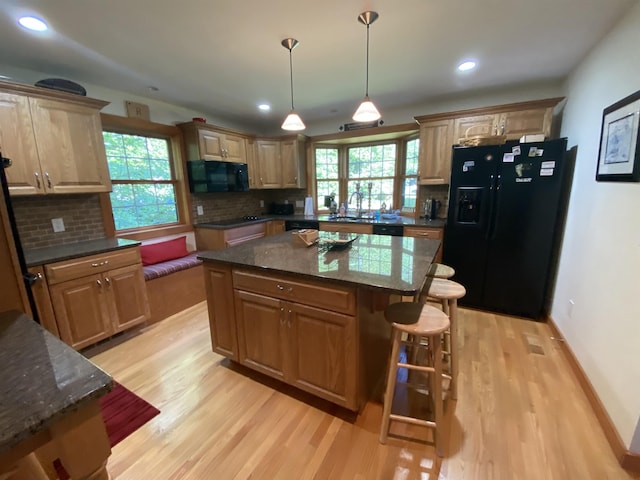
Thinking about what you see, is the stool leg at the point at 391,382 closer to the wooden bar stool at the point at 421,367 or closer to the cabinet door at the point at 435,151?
the wooden bar stool at the point at 421,367

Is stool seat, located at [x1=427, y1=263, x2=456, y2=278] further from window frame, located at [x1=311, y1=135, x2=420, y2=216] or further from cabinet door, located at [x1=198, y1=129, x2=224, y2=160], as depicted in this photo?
cabinet door, located at [x1=198, y1=129, x2=224, y2=160]

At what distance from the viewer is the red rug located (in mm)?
1583

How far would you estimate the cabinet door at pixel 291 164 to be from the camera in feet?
14.2

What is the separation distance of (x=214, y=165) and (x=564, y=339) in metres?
4.16

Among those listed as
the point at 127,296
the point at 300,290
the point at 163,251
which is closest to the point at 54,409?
the point at 300,290

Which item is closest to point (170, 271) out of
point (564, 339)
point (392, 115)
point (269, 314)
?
point (269, 314)

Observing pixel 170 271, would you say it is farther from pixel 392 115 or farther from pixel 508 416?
pixel 392 115

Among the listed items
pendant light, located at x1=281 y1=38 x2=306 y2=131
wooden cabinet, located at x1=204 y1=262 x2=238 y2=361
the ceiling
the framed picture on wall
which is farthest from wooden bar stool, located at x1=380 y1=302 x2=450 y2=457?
the ceiling

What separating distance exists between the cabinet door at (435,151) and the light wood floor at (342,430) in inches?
81.4

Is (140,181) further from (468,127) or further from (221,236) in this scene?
(468,127)

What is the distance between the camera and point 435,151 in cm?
335

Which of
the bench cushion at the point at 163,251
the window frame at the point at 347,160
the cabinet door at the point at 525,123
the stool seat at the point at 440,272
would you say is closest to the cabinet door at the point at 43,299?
the bench cushion at the point at 163,251

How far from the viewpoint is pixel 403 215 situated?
4.12m

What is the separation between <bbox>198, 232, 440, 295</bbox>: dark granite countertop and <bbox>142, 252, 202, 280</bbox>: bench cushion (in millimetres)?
1190
